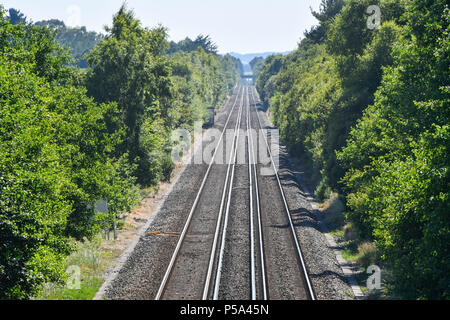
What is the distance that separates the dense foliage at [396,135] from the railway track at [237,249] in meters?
3.59

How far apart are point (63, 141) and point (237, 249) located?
9.05 m

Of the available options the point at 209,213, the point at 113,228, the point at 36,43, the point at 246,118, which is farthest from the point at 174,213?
the point at 246,118

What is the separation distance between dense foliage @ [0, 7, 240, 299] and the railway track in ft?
12.9

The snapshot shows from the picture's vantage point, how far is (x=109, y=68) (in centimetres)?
2745

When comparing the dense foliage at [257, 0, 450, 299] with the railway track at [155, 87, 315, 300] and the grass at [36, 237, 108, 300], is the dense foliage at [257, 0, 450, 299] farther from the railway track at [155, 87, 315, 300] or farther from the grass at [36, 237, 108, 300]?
the grass at [36, 237, 108, 300]

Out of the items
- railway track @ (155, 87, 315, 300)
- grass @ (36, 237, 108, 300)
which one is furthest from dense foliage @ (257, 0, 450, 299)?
grass @ (36, 237, 108, 300)

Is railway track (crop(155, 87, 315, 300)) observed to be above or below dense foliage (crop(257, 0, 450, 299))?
below

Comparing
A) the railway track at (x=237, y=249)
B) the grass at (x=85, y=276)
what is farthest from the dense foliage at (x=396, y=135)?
the grass at (x=85, y=276)

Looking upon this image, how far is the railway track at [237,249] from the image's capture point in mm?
15602

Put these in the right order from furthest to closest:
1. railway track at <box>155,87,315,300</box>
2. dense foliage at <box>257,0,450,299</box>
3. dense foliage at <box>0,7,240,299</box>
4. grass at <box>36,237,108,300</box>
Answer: railway track at <box>155,87,315,300</box> → grass at <box>36,237,108,300</box> → dense foliage at <box>0,7,240,299</box> → dense foliage at <box>257,0,450,299</box>

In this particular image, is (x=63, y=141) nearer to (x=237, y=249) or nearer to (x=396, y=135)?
(x=237, y=249)

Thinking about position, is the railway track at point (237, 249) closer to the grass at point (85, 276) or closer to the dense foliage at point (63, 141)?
the grass at point (85, 276)

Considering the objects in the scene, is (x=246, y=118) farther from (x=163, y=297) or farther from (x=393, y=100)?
(x=163, y=297)

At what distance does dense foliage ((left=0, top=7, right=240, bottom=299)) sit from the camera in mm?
12578
